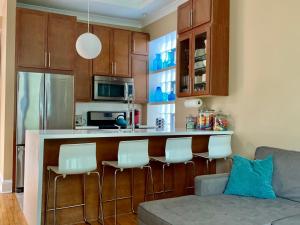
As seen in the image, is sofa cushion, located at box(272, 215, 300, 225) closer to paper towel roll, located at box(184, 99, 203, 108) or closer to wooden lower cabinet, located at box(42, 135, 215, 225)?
wooden lower cabinet, located at box(42, 135, 215, 225)

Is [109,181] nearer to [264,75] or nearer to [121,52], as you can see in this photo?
[264,75]

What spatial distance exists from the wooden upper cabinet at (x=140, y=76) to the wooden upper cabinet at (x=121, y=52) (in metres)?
0.14

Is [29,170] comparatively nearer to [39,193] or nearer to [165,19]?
[39,193]

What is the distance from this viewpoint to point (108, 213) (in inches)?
137

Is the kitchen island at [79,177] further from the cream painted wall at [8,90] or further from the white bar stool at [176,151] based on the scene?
the cream painted wall at [8,90]

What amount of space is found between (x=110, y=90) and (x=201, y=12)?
2.38 m

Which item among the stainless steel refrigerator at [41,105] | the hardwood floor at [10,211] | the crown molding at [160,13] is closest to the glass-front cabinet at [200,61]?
the crown molding at [160,13]

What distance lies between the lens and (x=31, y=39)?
482 centimetres

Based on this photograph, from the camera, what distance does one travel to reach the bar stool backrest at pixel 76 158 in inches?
111

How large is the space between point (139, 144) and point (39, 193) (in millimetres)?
1110

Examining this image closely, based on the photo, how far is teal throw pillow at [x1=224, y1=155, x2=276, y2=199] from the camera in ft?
9.45

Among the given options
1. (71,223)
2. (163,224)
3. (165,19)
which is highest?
(165,19)

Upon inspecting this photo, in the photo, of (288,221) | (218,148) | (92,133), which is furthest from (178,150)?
(288,221)

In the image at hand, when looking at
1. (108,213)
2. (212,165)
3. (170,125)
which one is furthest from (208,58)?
(108,213)
